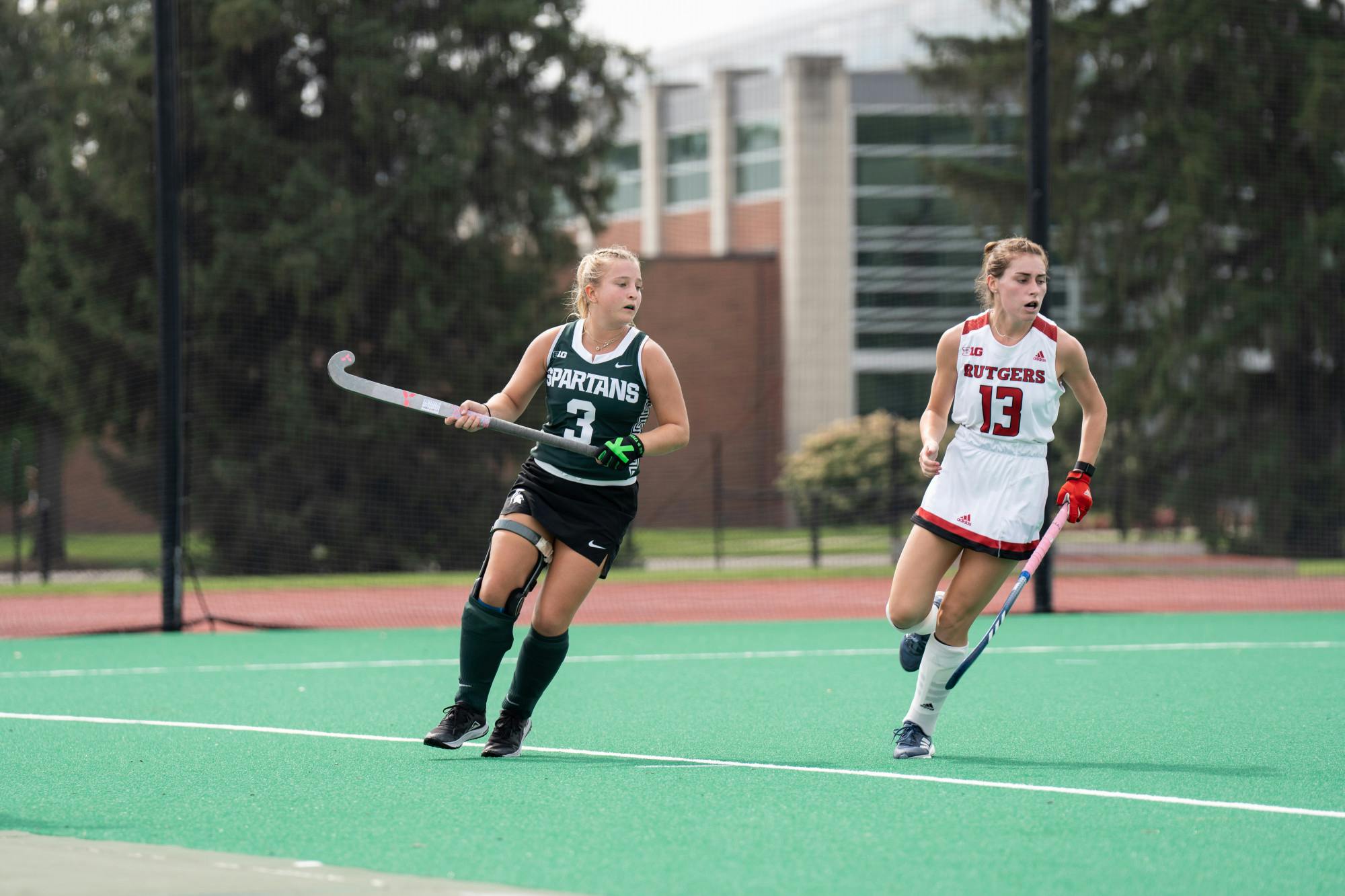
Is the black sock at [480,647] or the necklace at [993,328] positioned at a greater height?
the necklace at [993,328]

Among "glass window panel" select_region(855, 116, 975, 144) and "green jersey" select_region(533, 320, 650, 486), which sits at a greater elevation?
"glass window panel" select_region(855, 116, 975, 144)

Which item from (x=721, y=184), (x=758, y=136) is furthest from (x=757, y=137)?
(x=721, y=184)

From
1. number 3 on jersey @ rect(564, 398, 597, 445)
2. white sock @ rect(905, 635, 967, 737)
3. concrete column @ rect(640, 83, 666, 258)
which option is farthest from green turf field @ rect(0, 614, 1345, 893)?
concrete column @ rect(640, 83, 666, 258)

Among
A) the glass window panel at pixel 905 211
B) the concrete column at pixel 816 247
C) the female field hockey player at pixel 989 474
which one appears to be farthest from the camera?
the glass window panel at pixel 905 211

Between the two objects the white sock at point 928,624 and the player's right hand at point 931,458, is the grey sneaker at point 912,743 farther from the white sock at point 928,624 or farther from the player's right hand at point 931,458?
the player's right hand at point 931,458

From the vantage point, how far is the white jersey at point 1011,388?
247 inches

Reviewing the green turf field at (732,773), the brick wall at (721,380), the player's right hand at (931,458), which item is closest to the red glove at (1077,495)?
the player's right hand at (931,458)

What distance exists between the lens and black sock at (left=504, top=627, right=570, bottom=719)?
245 inches

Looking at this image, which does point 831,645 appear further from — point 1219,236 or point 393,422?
point 1219,236

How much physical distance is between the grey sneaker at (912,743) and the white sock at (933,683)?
26mm

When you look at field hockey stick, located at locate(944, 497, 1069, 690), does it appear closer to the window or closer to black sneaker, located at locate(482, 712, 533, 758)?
black sneaker, located at locate(482, 712, 533, 758)

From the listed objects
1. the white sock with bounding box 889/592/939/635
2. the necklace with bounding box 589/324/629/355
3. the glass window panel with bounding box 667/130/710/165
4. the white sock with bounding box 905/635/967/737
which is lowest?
the white sock with bounding box 905/635/967/737

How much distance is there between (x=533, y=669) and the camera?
6227mm

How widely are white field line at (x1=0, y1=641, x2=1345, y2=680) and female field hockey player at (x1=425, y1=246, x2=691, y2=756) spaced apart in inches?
154
